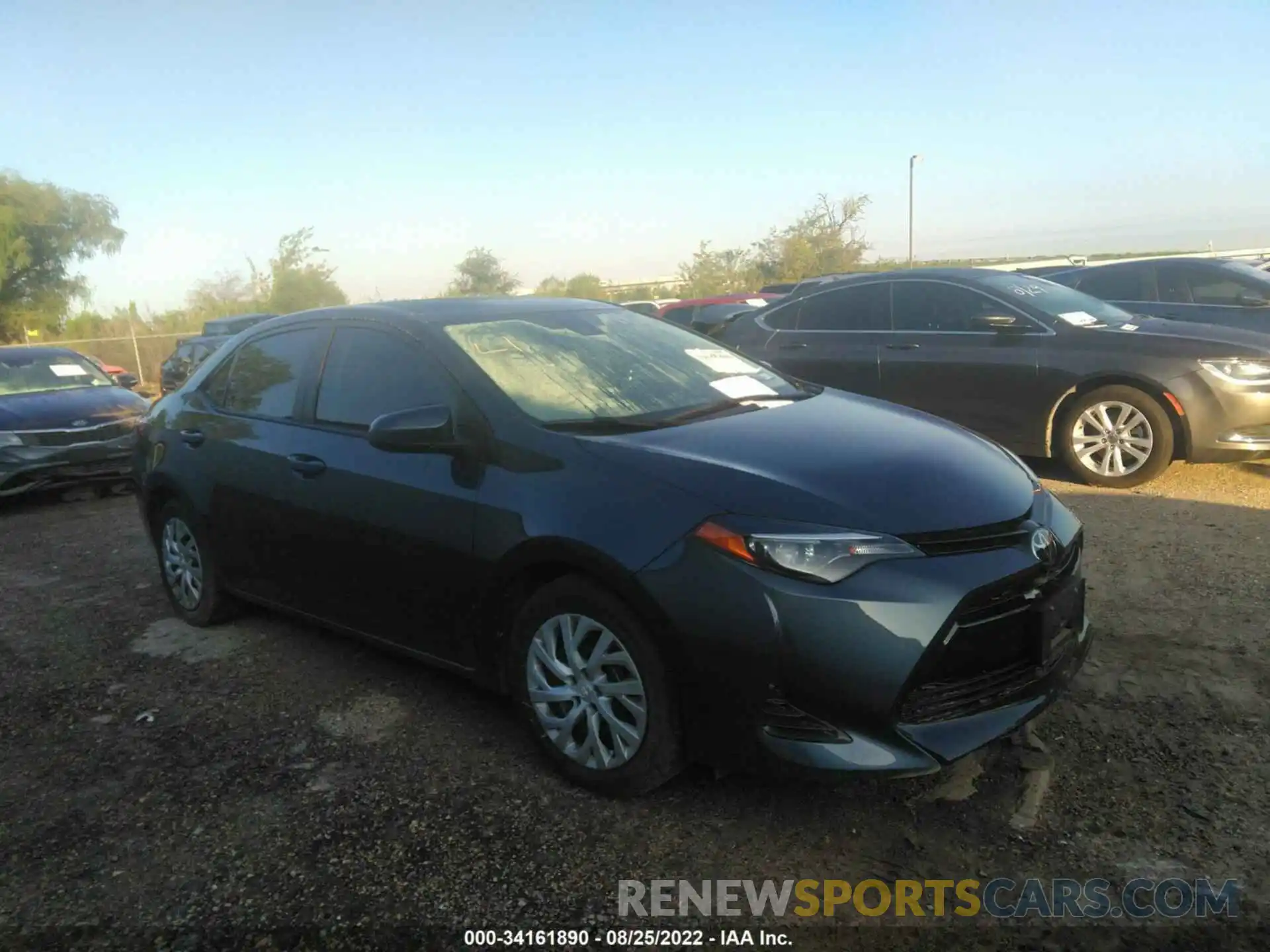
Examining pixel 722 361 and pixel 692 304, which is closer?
pixel 722 361

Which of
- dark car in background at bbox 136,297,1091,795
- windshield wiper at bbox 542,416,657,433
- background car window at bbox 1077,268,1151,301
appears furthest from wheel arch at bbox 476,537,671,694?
background car window at bbox 1077,268,1151,301

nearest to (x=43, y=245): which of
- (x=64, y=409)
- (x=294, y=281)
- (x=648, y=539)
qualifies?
(x=294, y=281)

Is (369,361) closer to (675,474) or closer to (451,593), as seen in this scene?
(451,593)

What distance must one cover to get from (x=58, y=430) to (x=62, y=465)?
346mm

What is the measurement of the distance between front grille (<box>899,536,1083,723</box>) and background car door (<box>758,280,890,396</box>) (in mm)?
5291

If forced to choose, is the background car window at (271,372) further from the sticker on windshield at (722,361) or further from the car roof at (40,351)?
the car roof at (40,351)

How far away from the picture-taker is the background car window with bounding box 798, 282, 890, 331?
27.0 feet

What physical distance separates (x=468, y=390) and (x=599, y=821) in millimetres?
1508

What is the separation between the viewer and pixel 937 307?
792cm

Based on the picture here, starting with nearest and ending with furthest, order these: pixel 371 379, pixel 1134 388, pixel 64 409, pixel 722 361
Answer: pixel 371 379, pixel 722 361, pixel 1134 388, pixel 64 409

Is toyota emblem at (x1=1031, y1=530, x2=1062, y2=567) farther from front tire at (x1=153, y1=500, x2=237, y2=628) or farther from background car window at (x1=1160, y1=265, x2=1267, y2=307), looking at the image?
background car window at (x1=1160, y1=265, x2=1267, y2=307)

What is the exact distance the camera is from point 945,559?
2764 millimetres

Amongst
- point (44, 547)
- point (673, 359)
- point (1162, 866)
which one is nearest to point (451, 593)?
point (673, 359)

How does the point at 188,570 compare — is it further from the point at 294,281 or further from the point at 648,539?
the point at 294,281
